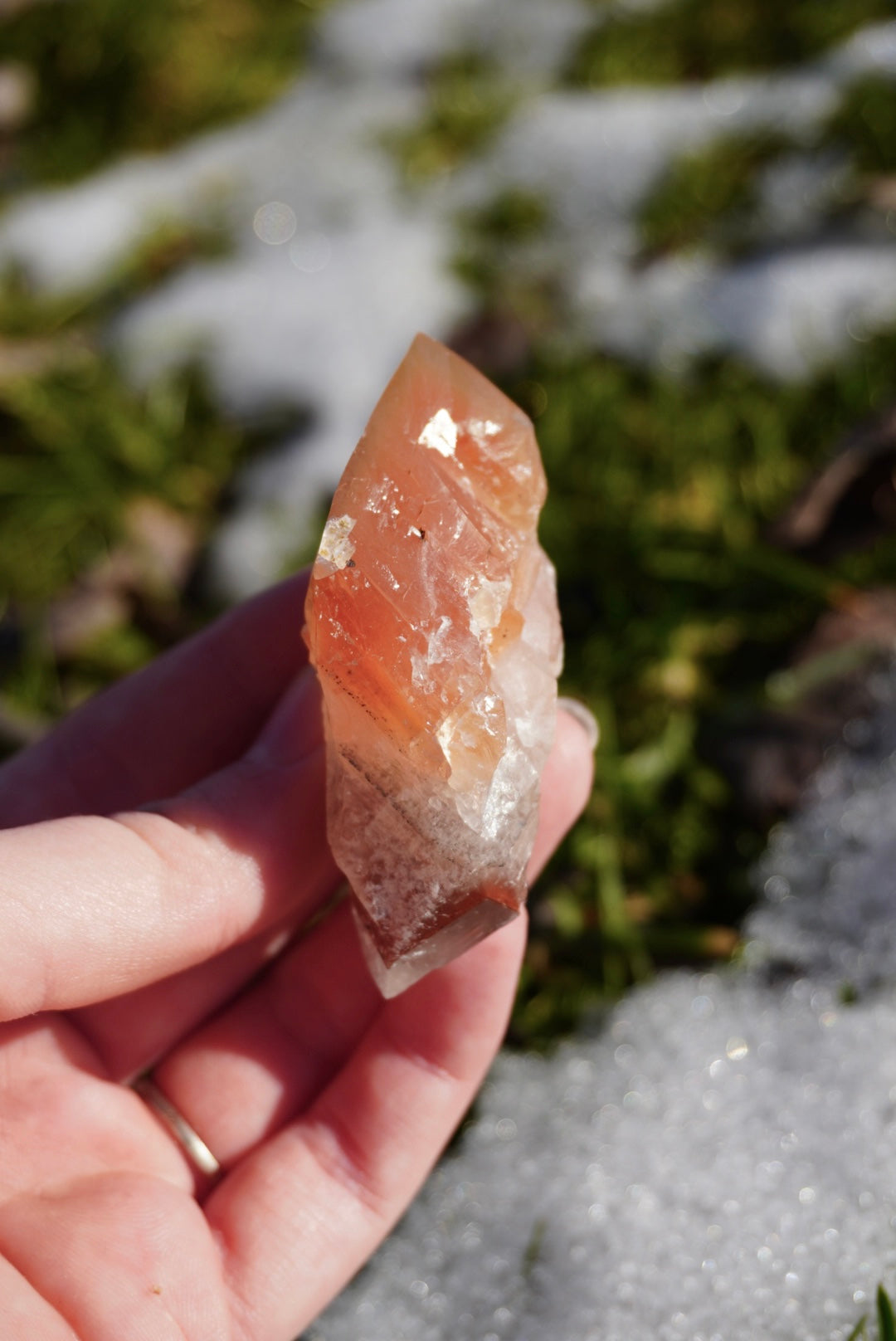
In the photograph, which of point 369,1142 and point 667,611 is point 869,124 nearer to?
point 667,611

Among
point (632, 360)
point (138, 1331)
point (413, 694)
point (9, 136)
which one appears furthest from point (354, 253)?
point (138, 1331)

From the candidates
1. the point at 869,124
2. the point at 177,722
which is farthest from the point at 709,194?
the point at 177,722

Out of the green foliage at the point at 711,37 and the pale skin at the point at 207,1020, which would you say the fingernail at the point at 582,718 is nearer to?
the pale skin at the point at 207,1020

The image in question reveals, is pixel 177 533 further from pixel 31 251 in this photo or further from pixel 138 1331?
pixel 138 1331

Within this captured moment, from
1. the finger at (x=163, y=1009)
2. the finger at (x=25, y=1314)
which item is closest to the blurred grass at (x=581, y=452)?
the finger at (x=163, y=1009)

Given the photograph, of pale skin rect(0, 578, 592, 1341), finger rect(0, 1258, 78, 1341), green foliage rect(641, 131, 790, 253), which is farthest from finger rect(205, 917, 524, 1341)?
green foliage rect(641, 131, 790, 253)

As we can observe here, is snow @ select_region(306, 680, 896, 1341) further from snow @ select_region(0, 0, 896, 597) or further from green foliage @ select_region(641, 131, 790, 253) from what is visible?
green foliage @ select_region(641, 131, 790, 253)
